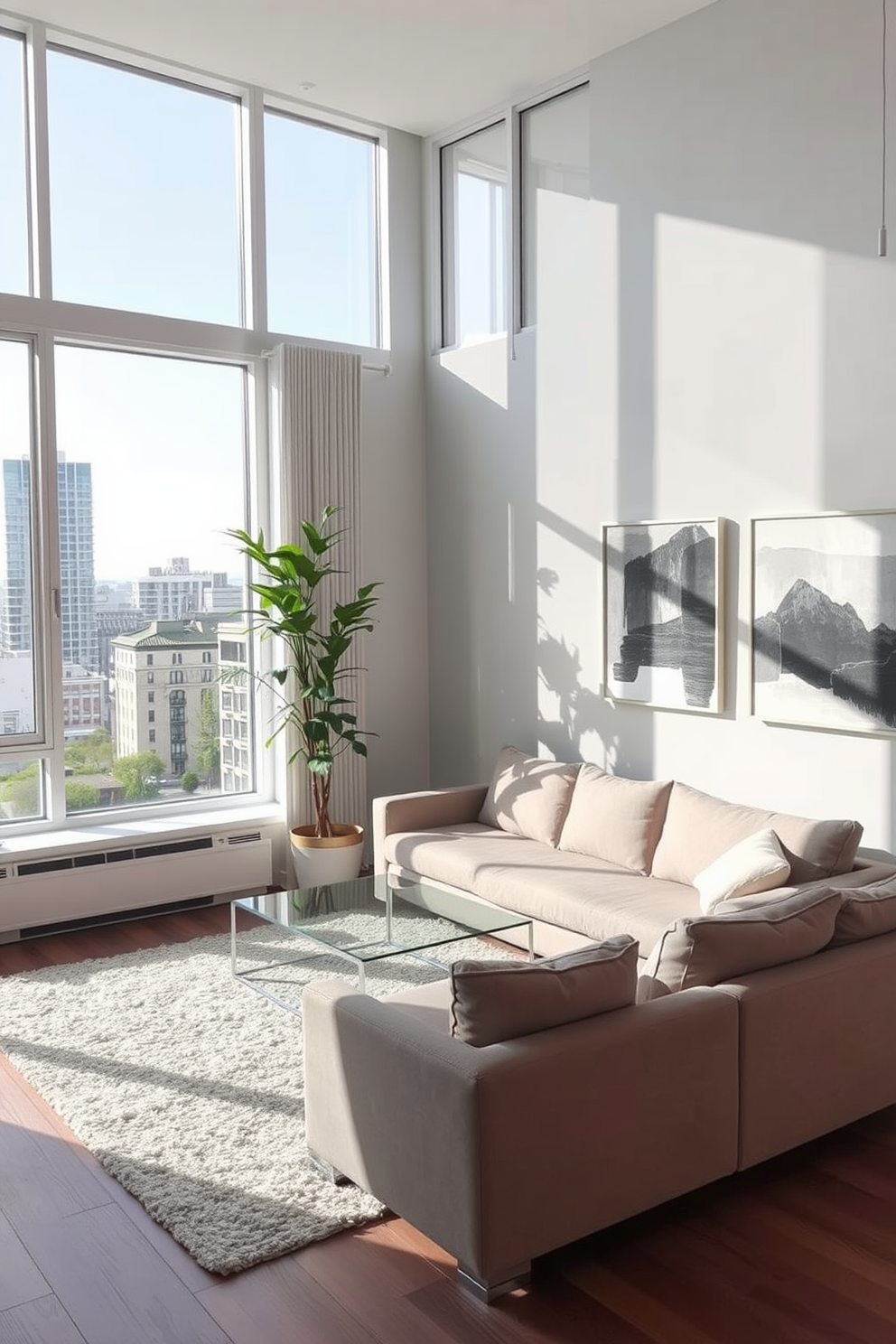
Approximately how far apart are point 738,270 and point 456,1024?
351 cm

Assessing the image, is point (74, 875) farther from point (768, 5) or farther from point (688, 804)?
point (768, 5)

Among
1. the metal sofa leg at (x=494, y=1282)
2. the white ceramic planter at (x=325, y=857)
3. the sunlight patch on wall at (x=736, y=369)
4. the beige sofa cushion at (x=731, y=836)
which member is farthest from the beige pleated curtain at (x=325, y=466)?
the metal sofa leg at (x=494, y=1282)

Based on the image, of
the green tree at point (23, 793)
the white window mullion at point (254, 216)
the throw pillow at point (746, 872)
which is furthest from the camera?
the white window mullion at point (254, 216)

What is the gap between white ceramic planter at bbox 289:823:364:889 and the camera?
19.3 feet

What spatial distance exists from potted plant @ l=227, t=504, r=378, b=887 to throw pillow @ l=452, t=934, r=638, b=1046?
3.18 metres

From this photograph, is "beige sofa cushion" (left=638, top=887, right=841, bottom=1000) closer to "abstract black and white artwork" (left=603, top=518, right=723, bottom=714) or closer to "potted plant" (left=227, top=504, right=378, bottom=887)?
"abstract black and white artwork" (left=603, top=518, right=723, bottom=714)

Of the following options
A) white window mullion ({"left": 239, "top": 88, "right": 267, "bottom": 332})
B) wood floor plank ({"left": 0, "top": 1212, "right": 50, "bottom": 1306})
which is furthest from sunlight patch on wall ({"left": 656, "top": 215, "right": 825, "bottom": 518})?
wood floor plank ({"left": 0, "top": 1212, "right": 50, "bottom": 1306})

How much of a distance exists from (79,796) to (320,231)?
3.28 m

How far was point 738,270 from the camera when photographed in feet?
16.2

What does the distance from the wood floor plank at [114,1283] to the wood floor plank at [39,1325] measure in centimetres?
2

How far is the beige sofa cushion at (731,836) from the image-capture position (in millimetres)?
4137

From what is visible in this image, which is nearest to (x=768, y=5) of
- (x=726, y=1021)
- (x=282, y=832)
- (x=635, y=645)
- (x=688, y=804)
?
(x=635, y=645)

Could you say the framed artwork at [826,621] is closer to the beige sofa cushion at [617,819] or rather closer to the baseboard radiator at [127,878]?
the beige sofa cushion at [617,819]

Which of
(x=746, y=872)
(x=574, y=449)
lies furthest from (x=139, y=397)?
(x=746, y=872)
